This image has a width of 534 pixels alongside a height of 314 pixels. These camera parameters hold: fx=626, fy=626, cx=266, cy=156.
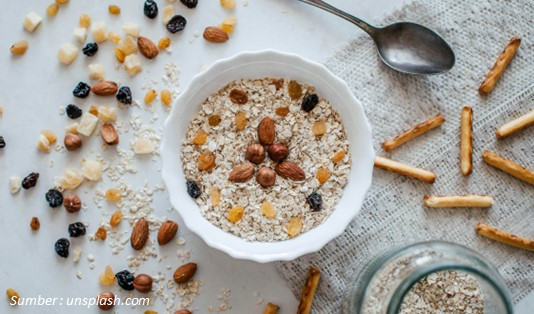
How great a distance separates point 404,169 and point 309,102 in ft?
0.81

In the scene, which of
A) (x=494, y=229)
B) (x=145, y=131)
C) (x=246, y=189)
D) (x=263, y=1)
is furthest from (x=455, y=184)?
(x=145, y=131)

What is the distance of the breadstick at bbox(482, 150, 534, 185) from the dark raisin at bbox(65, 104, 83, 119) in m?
0.88

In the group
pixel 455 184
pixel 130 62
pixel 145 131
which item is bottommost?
pixel 455 184

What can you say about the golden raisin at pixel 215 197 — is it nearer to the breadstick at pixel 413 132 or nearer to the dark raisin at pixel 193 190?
the dark raisin at pixel 193 190

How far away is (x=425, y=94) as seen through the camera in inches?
53.2

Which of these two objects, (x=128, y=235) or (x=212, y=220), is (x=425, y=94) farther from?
(x=128, y=235)

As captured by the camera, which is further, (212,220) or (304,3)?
(304,3)

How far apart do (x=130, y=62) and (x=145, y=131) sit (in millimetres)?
152

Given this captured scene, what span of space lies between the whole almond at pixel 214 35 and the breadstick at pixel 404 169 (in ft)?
1.37

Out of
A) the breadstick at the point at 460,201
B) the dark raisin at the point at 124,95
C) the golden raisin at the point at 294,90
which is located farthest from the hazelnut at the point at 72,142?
the breadstick at the point at 460,201

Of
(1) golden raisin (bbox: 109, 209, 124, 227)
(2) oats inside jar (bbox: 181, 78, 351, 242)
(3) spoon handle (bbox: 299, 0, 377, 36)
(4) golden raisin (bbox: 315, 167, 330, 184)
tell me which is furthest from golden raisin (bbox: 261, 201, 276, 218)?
(3) spoon handle (bbox: 299, 0, 377, 36)

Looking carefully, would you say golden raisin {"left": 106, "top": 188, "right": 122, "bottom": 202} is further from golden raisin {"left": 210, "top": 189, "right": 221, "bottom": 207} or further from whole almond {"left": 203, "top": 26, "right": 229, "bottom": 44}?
whole almond {"left": 203, "top": 26, "right": 229, "bottom": 44}

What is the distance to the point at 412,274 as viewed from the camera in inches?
43.0

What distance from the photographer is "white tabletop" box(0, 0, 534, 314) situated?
136cm
